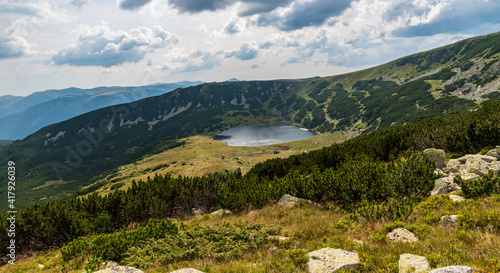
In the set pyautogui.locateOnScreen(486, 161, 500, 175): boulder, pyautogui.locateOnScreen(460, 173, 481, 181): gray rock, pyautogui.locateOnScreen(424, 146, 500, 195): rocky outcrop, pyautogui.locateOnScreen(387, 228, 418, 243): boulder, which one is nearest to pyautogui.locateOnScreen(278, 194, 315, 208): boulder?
pyautogui.locateOnScreen(424, 146, 500, 195): rocky outcrop

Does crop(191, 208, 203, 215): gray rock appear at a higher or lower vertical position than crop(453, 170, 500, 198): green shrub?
lower

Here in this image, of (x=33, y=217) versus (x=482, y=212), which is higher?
(x=482, y=212)

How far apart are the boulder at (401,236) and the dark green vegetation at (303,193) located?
178 centimetres

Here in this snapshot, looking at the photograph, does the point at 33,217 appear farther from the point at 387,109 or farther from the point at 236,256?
the point at 387,109

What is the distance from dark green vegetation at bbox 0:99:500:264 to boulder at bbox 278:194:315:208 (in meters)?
0.68

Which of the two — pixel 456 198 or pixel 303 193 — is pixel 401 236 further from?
pixel 303 193

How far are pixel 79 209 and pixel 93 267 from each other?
14.2m

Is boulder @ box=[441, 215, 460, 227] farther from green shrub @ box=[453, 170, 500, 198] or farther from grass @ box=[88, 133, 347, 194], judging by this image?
grass @ box=[88, 133, 347, 194]

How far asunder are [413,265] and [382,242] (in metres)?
2.47

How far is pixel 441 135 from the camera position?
23.5 m

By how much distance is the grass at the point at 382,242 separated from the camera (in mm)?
6048

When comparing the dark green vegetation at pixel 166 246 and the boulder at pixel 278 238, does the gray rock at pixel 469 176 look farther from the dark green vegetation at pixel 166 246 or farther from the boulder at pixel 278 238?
the dark green vegetation at pixel 166 246

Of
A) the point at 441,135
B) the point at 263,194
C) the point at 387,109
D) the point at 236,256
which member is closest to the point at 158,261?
the point at 236,256

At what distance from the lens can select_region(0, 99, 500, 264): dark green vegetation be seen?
12984 millimetres
